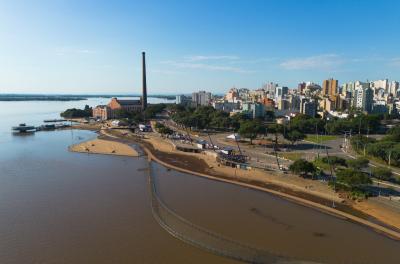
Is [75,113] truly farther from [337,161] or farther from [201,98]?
[337,161]

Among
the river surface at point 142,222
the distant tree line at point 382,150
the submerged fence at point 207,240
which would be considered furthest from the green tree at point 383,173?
the submerged fence at point 207,240

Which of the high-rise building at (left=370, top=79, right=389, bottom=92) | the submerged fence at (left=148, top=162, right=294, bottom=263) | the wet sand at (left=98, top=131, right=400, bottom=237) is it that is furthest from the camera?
the high-rise building at (left=370, top=79, right=389, bottom=92)

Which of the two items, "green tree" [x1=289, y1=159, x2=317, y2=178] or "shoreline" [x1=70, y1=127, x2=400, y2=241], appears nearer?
"shoreline" [x1=70, y1=127, x2=400, y2=241]

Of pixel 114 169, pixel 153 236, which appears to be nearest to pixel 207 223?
pixel 153 236

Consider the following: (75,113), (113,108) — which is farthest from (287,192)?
(75,113)

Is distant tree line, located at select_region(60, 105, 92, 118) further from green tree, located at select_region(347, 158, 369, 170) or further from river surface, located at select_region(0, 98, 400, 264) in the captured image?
green tree, located at select_region(347, 158, 369, 170)

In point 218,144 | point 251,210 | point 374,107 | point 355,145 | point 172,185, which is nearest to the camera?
point 251,210

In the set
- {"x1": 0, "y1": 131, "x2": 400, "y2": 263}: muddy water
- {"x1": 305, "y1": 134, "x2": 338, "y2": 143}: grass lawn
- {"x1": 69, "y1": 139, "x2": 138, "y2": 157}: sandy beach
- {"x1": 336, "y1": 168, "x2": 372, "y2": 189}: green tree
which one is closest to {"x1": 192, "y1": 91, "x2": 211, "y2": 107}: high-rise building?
{"x1": 305, "y1": 134, "x2": 338, "y2": 143}: grass lawn

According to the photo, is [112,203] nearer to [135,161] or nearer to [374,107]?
[135,161]
